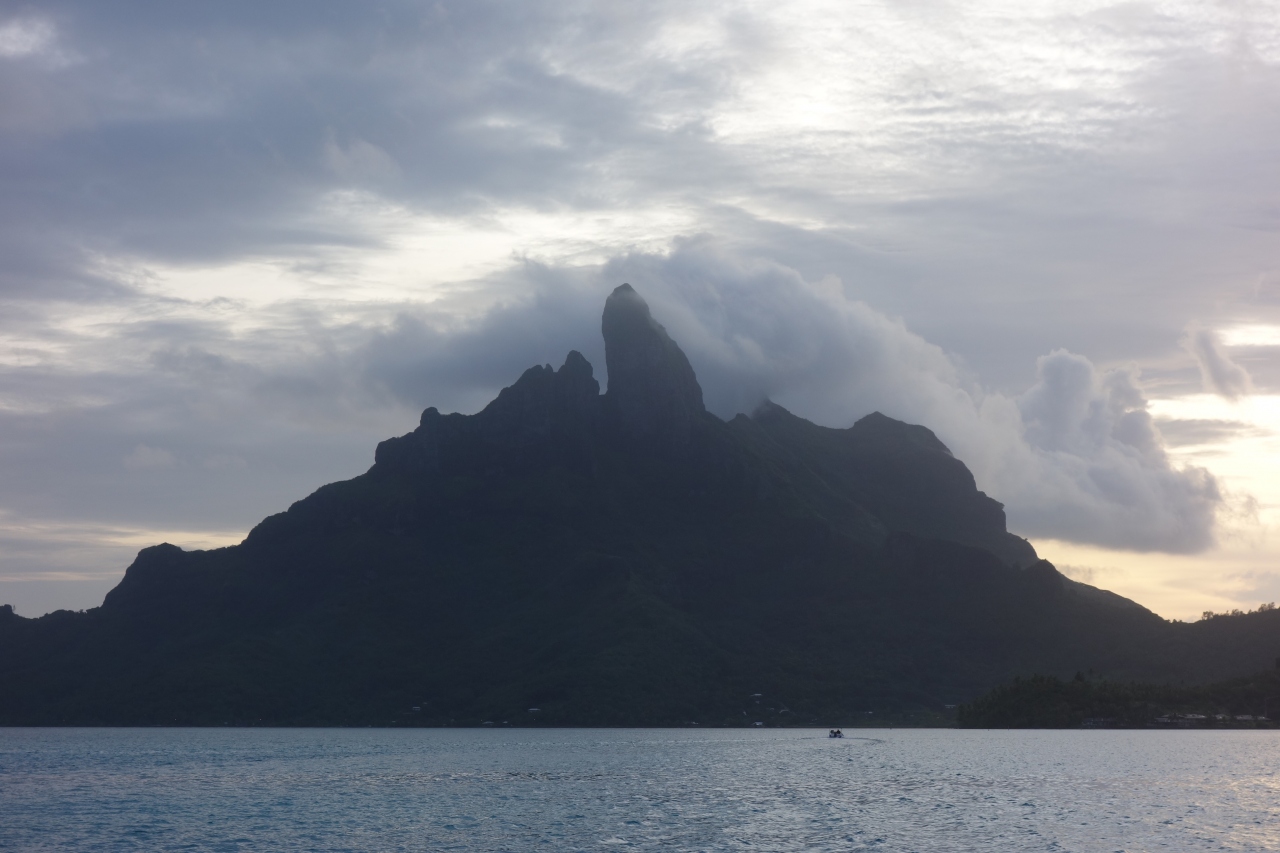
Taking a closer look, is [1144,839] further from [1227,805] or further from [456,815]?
[456,815]

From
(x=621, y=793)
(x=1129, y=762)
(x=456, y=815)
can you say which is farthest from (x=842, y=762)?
(x=456, y=815)

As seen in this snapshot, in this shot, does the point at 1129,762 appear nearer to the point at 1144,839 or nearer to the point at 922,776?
the point at 922,776

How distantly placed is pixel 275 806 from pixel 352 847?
35.4 metres

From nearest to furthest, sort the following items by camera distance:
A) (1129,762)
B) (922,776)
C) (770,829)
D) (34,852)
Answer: (34,852)
(770,829)
(922,776)
(1129,762)

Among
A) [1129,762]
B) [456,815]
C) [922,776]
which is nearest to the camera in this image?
[456,815]

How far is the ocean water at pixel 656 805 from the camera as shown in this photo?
98188mm

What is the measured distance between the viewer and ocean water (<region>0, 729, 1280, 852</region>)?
98.2 metres

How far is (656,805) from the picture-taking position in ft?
396

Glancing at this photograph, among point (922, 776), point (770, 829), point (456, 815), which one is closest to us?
point (770, 829)

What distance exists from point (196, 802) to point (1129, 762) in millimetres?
135292

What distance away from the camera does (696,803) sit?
12175 cm

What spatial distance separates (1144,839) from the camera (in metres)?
97.1

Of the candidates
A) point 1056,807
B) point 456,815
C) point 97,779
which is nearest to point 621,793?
point 456,815

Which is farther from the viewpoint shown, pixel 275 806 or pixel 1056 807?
pixel 275 806
